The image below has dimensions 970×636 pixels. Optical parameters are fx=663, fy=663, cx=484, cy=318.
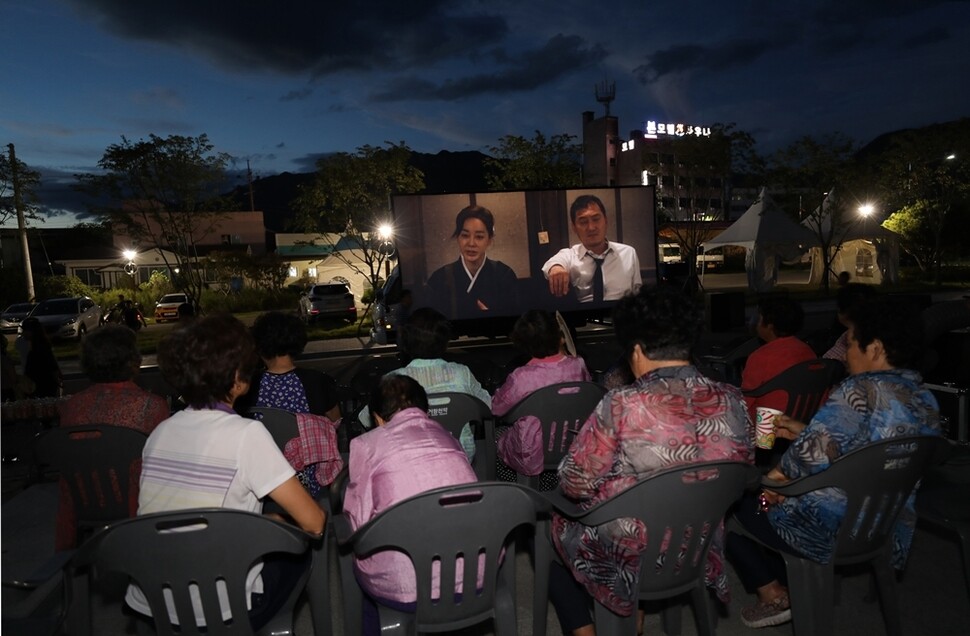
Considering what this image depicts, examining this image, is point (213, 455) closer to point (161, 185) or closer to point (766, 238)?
point (161, 185)

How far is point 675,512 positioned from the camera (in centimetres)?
225

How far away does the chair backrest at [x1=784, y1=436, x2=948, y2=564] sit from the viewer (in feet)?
7.98

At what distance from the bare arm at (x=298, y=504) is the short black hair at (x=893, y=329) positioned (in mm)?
2289

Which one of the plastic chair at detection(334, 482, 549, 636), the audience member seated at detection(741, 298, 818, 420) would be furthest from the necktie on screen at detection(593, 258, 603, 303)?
the plastic chair at detection(334, 482, 549, 636)

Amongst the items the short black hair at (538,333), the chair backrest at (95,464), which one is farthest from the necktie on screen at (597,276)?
the chair backrest at (95,464)

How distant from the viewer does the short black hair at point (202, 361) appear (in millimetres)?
2332

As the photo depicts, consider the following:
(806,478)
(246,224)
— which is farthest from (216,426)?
(246,224)

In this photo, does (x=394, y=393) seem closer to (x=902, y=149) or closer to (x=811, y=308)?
(x=811, y=308)

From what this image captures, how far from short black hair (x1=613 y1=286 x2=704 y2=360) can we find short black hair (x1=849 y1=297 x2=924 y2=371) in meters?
0.77

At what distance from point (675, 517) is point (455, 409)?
176 cm

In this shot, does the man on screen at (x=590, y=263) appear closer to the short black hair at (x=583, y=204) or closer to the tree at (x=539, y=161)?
the short black hair at (x=583, y=204)

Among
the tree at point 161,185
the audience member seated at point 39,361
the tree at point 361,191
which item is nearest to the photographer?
the audience member seated at point 39,361

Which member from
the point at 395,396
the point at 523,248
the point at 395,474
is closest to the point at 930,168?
the point at 523,248

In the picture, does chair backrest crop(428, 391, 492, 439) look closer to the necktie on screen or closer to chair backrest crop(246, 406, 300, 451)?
chair backrest crop(246, 406, 300, 451)
